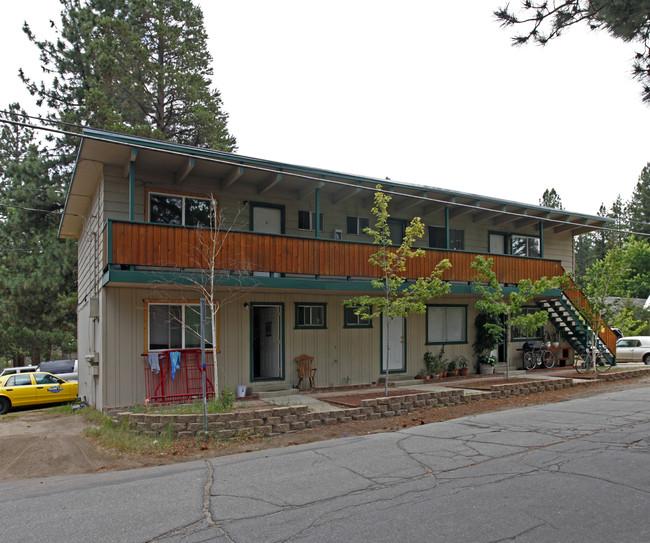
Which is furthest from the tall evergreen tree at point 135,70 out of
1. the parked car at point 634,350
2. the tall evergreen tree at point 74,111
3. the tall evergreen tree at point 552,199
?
the tall evergreen tree at point 552,199

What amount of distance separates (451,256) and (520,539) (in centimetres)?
1281

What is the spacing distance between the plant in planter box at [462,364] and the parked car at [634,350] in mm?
12585

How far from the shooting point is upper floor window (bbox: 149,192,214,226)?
14.3 m

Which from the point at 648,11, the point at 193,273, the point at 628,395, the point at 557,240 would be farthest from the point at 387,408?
the point at 557,240

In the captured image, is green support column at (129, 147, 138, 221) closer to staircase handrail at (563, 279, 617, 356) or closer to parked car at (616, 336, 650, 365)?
staircase handrail at (563, 279, 617, 356)

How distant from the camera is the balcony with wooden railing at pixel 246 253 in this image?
1193 cm

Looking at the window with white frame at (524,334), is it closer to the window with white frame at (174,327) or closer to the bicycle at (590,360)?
the bicycle at (590,360)

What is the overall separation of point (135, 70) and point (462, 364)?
21.3 meters

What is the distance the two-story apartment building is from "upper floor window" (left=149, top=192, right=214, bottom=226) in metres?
0.03

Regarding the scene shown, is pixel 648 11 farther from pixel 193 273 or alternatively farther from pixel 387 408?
pixel 193 273

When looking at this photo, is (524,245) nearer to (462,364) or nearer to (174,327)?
(462,364)

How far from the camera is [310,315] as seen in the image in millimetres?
15875

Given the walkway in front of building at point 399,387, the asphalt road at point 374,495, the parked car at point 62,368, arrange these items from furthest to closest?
the parked car at point 62,368
the walkway in front of building at point 399,387
the asphalt road at point 374,495

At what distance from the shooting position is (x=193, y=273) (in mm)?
13320
